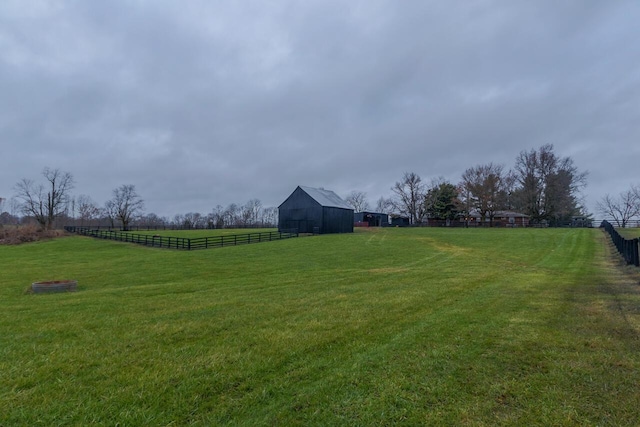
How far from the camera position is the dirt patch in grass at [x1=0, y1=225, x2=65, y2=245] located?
34188 millimetres

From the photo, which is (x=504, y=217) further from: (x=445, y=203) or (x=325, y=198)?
(x=325, y=198)

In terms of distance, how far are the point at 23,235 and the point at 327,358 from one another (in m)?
44.9

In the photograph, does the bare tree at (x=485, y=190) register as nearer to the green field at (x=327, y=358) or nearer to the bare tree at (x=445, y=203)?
the bare tree at (x=445, y=203)

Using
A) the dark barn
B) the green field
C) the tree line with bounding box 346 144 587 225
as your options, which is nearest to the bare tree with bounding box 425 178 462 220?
the tree line with bounding box 346 144 587 225

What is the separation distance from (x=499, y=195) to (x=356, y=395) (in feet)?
192

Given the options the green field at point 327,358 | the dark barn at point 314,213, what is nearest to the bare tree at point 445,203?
the dark barn at point 314,213

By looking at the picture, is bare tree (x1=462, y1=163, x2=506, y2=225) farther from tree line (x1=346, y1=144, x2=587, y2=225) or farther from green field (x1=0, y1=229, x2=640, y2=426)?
green field (x1=0, y1=229, x2=640, y2=426)

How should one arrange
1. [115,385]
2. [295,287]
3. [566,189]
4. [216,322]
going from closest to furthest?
[115,385]
[216,322]
[295,287]
[566,189]

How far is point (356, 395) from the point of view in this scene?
11.3ft

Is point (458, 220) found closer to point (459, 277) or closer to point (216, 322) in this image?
point (459, 277)

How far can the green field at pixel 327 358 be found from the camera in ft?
10.4

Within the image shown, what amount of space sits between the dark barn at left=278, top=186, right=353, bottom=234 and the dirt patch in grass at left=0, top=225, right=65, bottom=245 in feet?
88.1

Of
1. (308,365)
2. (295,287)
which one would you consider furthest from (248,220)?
(308,365)

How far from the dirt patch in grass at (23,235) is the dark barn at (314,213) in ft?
88.1
